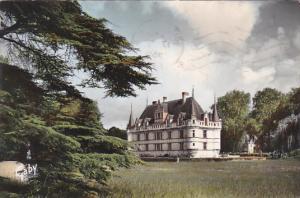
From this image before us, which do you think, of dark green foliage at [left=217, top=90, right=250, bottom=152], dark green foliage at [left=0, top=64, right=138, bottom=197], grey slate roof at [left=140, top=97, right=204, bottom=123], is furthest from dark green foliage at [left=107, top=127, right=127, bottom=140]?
dark green foliage at [left=217, top=90, right=250, bottom=152]

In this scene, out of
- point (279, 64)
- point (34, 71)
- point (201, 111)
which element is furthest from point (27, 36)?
point (279, 64)

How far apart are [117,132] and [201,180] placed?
22.8 inches

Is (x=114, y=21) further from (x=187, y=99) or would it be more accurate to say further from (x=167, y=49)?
(x=187, y=99)

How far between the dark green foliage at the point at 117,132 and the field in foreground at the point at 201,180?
209 mm

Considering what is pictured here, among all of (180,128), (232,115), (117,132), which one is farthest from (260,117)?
(117,132)

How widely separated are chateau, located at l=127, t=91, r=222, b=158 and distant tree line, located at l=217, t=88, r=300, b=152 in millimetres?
67

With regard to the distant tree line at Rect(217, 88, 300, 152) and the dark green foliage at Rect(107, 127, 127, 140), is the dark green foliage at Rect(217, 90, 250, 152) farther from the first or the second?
the dark green foliage at Rect(107, 127, 127, 140)

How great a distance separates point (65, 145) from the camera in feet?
11.1

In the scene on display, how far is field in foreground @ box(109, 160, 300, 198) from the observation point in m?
3.39

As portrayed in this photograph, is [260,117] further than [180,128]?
Yes

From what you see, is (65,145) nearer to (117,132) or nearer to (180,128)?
(117,132)

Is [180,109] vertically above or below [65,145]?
above

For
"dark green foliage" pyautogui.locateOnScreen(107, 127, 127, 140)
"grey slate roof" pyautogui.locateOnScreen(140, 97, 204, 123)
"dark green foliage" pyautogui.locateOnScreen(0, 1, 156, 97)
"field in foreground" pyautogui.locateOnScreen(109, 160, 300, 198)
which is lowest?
"field in foreground" pyautogui.locateOnScreen(109, 160, 300, 198)

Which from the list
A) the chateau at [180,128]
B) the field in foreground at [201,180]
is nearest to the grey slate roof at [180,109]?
the chateau at [180,128]
